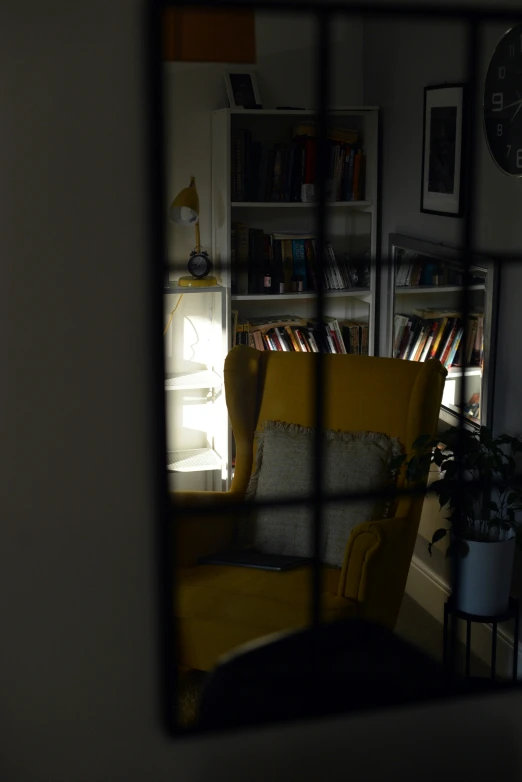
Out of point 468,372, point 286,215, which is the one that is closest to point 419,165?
point 286,215

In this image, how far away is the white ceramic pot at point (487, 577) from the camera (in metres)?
1.71

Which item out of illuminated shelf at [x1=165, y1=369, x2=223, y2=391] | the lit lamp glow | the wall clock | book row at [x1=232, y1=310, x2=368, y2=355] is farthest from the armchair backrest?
illuminated shelf at [x1=165, y1=369, x2=223, y2=391]

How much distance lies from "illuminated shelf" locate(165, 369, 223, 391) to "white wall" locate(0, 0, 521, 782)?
5.66 feet

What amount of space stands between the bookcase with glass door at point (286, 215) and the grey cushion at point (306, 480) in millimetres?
661

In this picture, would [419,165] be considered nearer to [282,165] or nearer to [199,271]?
[282,165]

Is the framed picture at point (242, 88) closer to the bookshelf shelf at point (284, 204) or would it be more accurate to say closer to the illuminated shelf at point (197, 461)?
the bookshelf shelf at point (284, 204)

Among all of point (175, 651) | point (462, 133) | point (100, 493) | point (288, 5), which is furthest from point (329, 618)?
point (462, 133)

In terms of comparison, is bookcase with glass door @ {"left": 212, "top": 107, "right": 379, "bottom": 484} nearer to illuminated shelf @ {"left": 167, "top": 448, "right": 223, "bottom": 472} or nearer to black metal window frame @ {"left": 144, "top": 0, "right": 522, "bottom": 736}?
illuminated shelf @ {"left": 167, "top": 448, "right": 223, "bottom": 472}

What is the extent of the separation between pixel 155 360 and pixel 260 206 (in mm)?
1854

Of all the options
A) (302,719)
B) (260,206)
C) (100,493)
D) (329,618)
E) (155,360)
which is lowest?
(329,618)

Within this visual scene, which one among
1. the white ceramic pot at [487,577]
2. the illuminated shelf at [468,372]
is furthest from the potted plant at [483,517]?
the illuminated shelf at [468,372]

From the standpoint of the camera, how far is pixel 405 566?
1.77m

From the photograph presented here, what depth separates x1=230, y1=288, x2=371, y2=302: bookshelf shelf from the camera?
2477mm

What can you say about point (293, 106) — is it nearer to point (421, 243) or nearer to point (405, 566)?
point (421, 243)
